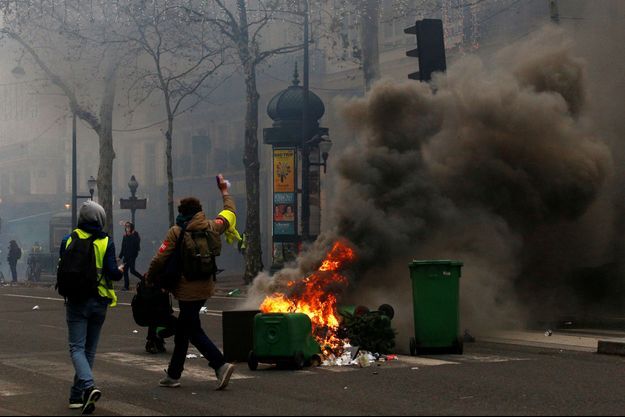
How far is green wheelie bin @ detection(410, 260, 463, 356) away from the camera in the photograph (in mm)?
12867

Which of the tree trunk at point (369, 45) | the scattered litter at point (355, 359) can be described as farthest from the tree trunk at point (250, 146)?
the scattered litter at point (355, 359)

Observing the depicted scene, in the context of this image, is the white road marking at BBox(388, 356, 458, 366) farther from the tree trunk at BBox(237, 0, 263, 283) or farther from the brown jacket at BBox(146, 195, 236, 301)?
the tree trunk at BBox(237, 0, 263, 283)

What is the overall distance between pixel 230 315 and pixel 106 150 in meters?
32.3

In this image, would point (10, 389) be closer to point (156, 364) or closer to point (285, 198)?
point (156, 364)

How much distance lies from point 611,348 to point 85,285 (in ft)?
21.8

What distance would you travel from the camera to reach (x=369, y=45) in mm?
33125

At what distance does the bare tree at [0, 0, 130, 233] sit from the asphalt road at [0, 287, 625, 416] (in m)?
28.1

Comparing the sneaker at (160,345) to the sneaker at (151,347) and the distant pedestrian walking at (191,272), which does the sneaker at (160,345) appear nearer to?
the sneaker at (151,347)

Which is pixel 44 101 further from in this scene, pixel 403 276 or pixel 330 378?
pixel 330 378

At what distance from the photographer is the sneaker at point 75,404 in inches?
352

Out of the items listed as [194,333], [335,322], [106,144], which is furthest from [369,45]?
[194,333]

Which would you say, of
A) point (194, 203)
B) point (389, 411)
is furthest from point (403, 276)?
point (389, 411)

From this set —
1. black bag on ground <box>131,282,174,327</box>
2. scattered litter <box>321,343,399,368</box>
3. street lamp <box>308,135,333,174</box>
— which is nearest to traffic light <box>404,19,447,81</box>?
scattered litter <box>321,343,399,368</box>

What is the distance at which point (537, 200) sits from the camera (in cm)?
1761
